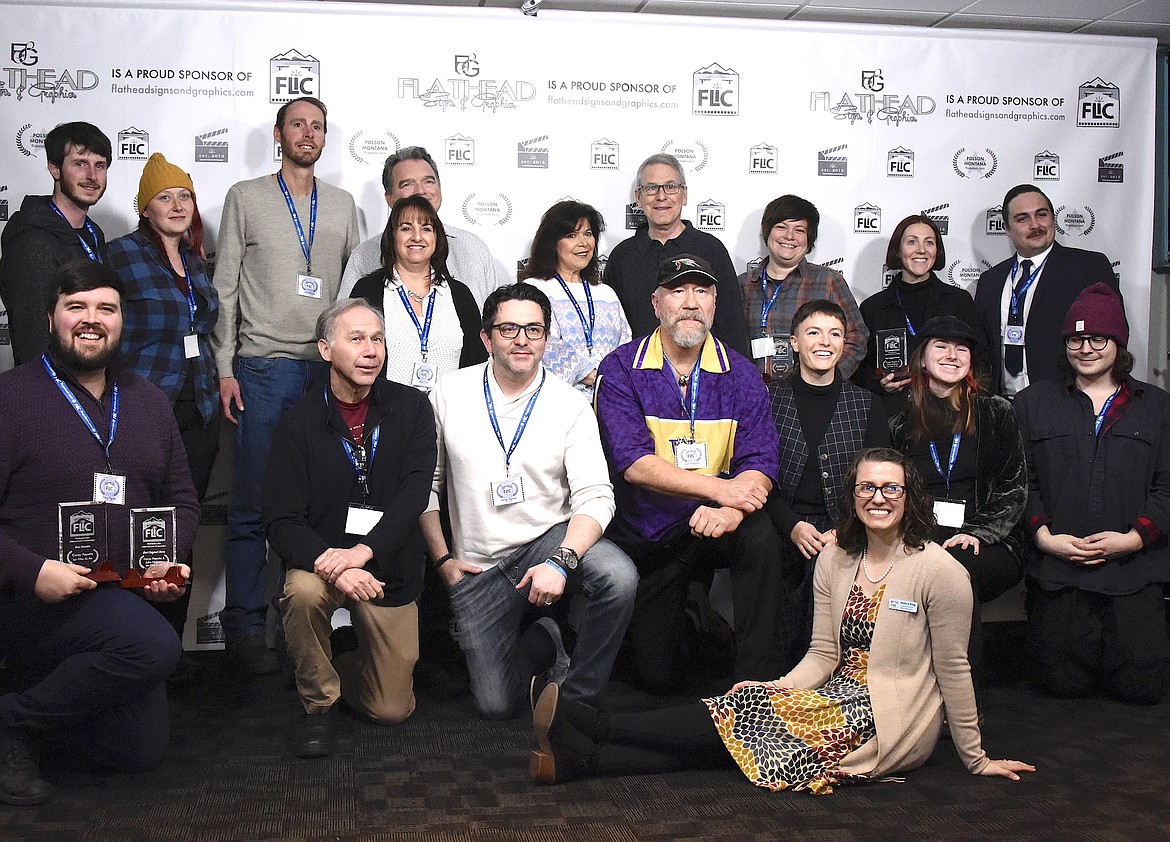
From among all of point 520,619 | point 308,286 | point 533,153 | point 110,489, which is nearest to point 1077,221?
point 533,153

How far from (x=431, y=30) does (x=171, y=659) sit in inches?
116

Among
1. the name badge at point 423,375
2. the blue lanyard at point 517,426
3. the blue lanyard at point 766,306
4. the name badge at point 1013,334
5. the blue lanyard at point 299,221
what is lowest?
the blue lanyard at point 517,426

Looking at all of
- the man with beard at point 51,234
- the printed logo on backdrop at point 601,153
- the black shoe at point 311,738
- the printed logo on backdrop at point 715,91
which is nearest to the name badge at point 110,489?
the black shoe at point 311,738

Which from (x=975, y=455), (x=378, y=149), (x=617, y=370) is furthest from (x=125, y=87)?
(x=975, y=455)

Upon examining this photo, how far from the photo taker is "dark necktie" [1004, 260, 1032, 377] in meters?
4.65

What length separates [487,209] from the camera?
473 cm

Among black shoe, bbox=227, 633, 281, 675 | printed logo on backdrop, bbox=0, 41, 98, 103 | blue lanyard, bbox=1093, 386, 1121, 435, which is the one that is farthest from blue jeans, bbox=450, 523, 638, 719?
printed logo on backdrop, bbox=0, 41, 98, 103

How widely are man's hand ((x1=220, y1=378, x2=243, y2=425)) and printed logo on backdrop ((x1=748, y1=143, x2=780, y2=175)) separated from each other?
7.92 ft

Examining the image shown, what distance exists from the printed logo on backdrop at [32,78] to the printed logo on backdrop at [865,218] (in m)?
3.32

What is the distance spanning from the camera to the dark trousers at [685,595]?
3.38 meters

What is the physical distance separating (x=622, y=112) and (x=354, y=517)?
7.97ft

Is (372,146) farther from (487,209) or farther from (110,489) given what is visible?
(110,489)

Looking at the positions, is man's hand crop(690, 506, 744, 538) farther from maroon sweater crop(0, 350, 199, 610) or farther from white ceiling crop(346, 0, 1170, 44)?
white ceiling crop(346, 0, 1170, 44)

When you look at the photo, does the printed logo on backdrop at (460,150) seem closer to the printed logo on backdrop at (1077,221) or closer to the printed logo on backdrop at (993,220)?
the printed logo on backdrop at (993,220)
